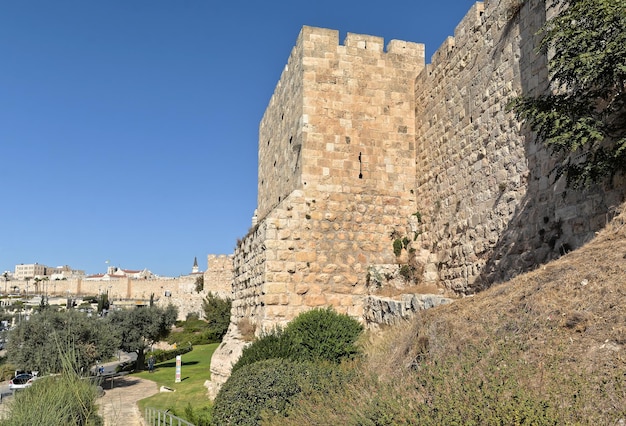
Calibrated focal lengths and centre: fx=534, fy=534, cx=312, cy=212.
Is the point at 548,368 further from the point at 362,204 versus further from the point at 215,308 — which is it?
the point at 215,308

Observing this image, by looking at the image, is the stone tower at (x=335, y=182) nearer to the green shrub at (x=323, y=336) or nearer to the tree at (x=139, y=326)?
the green shrub at (x=323, y=336)

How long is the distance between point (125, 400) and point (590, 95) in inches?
619

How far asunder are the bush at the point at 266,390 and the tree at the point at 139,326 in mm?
24198

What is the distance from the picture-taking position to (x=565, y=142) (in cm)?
652

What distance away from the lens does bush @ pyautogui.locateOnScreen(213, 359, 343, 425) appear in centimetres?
617

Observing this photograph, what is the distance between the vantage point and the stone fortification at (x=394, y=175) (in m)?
8.93

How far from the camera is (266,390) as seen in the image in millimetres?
6367

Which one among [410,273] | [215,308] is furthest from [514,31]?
[215,308]

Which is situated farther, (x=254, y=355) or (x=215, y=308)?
(x=215, y=308)

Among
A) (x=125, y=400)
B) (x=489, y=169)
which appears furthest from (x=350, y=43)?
(x=125, y=400)

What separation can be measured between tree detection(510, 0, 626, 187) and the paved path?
7418 mm

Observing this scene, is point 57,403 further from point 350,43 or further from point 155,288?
point 155,288

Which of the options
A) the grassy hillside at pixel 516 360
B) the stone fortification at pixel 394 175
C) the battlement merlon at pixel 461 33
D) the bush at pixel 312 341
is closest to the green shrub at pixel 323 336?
the bush at pixel 312 341

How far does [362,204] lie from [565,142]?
5.58 m
